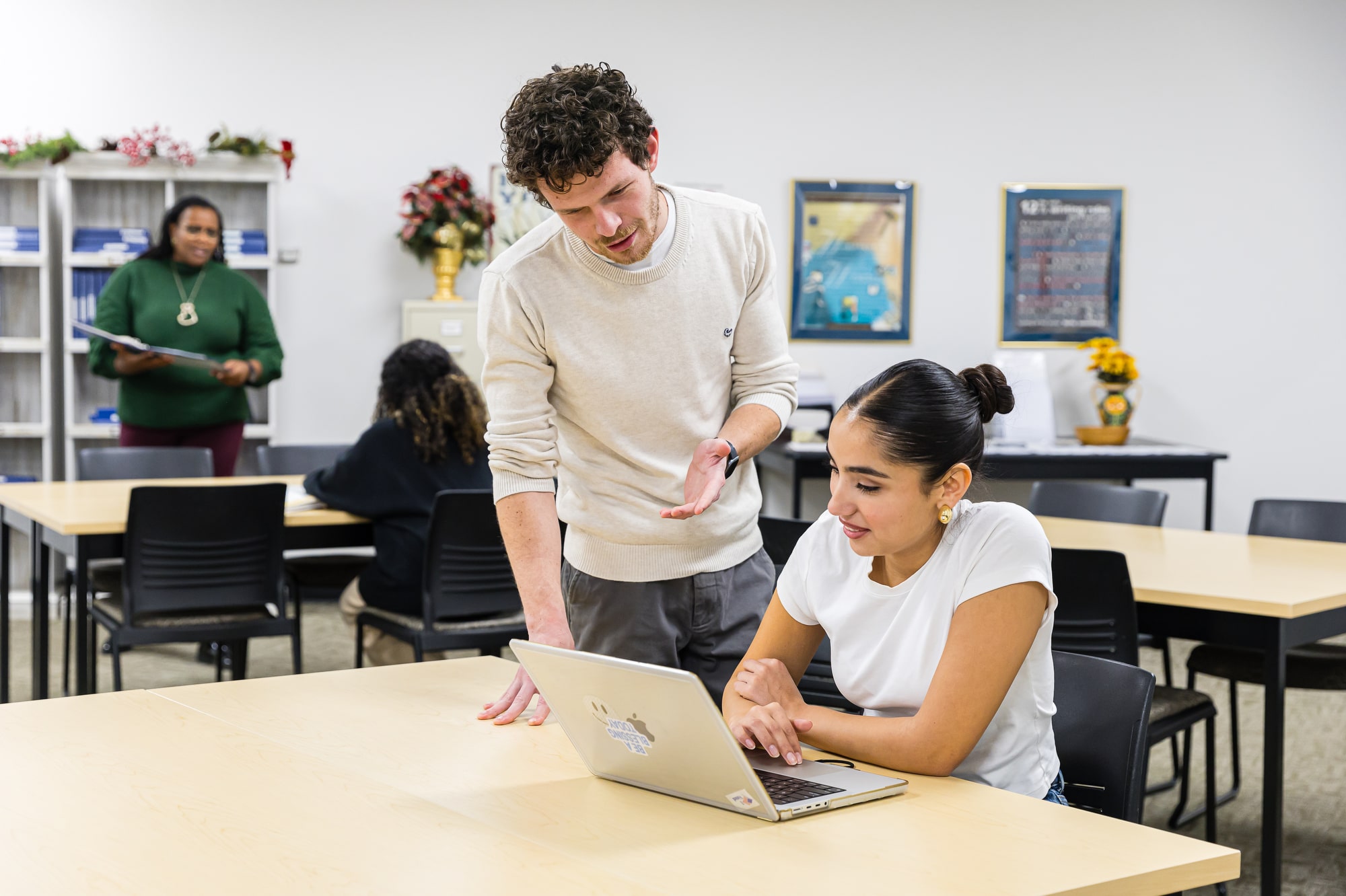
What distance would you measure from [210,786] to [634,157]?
2.90ft

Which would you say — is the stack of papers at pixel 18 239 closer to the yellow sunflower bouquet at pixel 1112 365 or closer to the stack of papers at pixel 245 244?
the stack of papers at pixel 245 244

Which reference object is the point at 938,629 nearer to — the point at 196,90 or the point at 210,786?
the point at 210,786

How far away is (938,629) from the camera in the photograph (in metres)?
1.50

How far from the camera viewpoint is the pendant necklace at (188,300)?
4715 millimetres

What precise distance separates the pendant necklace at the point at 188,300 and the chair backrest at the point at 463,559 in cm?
197

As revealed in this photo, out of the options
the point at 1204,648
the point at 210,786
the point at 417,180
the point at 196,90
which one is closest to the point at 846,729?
the point at 210,786

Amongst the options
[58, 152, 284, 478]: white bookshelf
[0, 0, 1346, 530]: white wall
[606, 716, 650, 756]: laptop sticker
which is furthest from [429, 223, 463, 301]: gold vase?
[606, 716, 650, 756]: laptop sticker

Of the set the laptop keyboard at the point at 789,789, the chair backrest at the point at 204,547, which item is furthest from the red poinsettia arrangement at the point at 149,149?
the laptop keyboard at the point at 789,789

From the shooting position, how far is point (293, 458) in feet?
14.9

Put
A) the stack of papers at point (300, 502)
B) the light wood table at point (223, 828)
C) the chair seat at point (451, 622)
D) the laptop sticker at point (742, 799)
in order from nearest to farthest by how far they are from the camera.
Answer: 1. the light wood table at point (223, 828)
2. the laptop sticker at point (742, 799)
3. the chair seat at point (451, 622)
4. the stack of papers at point (300, 502)

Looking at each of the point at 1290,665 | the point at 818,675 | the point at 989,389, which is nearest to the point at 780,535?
the point at 818,675

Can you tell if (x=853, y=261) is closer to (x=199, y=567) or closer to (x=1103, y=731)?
(x=199, y=567)

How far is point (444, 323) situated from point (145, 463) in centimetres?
166

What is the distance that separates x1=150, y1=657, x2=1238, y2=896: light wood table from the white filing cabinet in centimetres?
409
